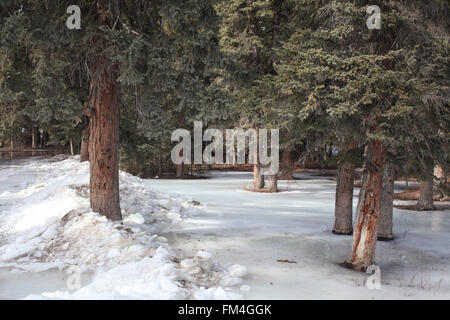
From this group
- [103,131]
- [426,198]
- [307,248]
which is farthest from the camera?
[426,198]

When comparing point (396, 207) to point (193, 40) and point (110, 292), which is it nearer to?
point (193, 40)

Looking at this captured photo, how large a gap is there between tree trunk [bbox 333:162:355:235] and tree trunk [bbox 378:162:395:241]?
0.75 m

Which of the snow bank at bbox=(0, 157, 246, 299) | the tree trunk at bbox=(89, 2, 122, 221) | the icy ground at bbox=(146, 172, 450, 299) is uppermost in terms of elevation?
the tree trunk at bbox=(89, 2, 122, 221)

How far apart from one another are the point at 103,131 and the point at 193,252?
3.16 meters

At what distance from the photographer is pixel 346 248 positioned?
30.5 feet

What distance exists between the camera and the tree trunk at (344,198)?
34.2ft

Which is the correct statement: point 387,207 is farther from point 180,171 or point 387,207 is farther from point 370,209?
point 180,171

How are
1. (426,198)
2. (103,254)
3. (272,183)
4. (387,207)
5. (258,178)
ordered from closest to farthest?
(103,254) → (387,207) → (426,198) → (272,183) → (258,178)

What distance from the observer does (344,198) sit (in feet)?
34.2

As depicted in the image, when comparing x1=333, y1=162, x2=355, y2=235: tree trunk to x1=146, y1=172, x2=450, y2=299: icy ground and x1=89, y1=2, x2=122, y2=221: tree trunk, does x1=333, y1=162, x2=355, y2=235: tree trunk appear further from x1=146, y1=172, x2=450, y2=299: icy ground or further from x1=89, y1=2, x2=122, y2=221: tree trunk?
x1=89, y1=2, x2=122, y2=221: tree trunk

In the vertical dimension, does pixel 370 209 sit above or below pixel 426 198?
above

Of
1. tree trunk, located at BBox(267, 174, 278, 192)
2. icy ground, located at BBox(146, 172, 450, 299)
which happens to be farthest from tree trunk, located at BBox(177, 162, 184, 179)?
icy ground, located at BBox(146, 172, 450, 299)

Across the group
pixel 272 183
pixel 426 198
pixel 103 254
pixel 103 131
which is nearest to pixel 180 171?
pixel 272 183

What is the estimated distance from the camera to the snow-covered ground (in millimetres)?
5797
